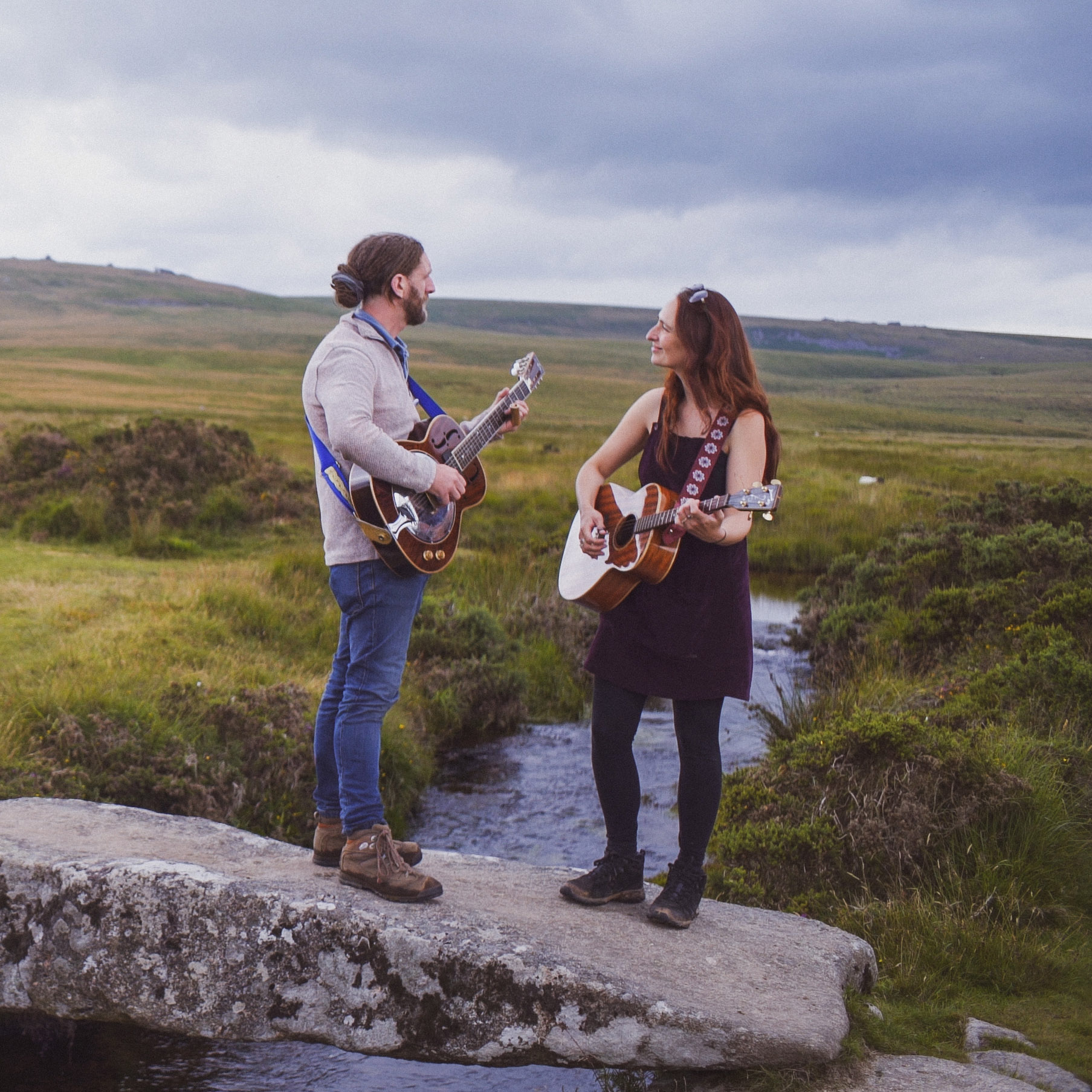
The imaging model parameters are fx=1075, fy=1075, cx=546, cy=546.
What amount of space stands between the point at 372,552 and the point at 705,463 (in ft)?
4.50

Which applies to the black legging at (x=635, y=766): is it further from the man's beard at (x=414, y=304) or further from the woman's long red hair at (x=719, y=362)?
the man's beard at (x=414, y=304)

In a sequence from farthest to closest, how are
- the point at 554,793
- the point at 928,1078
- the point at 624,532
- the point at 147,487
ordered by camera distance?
the point at 147,487 < the point at 554,793 < the point at 624,532 < the point at 928,1078

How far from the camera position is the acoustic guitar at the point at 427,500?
13.4 ft

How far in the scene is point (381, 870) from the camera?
4246 mm

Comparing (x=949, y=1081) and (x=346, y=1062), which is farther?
(x=346, y=1062)

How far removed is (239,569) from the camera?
1174 centimetres

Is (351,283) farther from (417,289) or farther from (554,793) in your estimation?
(554,793)

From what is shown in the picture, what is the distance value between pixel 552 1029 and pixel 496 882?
105cm

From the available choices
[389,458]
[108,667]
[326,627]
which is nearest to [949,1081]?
[389,458]

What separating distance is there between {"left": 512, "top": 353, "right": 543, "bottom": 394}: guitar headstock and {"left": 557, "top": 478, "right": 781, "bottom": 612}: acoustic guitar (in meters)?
0.57

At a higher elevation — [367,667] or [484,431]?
[484,431]

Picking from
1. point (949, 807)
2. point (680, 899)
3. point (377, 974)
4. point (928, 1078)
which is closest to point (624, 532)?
point (680, 899)

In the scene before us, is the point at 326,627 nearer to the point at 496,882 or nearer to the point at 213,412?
the point at 496,882

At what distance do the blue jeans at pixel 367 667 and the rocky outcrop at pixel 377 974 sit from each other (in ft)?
1.25
